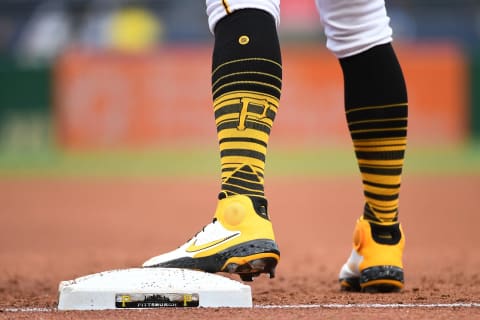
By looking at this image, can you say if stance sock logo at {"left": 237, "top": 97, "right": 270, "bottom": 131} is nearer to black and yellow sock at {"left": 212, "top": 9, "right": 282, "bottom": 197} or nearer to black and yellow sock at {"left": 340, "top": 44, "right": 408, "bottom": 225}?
black and yellow sock at {"left": 212, "top": 9, "right": 282, "bottom": 197}

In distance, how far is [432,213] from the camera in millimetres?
6121

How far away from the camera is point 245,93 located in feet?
7.12

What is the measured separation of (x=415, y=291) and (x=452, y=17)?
12430mm

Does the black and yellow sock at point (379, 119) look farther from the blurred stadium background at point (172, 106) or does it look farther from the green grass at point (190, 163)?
the blurred stadium background at point (172, 106)

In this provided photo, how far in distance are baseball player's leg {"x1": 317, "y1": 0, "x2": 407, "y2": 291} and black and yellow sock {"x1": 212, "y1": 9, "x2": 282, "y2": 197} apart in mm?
282

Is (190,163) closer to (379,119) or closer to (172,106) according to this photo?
(172,106)

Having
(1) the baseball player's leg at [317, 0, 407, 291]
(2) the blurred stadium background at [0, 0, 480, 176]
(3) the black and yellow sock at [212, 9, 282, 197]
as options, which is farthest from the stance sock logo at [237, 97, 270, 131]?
(2) the blurred stadium background at [0, 0, 480, 176]

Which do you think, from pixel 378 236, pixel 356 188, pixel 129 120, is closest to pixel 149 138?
pixel 129 120

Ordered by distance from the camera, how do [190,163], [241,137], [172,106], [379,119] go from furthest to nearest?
1. [172,106]
2. [190,163]
3. [379,119]
4. [241,137]

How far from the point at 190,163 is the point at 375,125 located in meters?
8.22

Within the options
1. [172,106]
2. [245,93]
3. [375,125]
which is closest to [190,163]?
[172,106]

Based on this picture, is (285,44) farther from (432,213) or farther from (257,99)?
(257,99)

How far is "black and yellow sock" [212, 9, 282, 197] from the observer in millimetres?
2148

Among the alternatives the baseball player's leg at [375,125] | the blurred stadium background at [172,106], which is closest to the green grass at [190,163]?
the blurred stadium background at [172,106]
